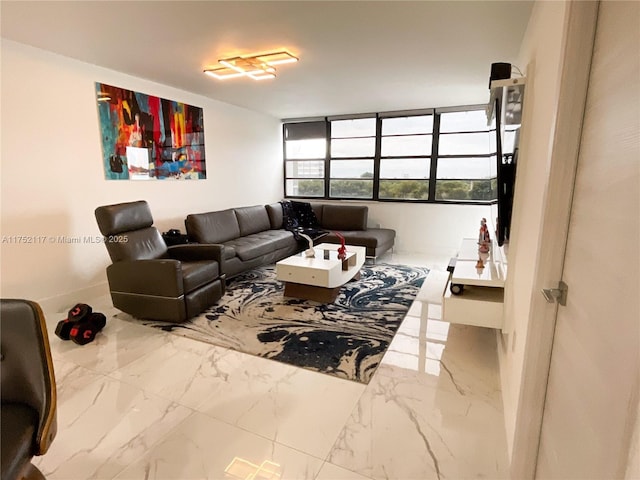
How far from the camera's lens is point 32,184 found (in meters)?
3.11

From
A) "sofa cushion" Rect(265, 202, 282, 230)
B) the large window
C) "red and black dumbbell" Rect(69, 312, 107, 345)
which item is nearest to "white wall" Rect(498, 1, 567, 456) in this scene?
"red and black dumbbell" Rect(69, 312, 107, 345)

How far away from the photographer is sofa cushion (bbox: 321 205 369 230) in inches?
222

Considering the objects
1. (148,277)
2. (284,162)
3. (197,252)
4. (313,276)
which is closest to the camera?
(148,277)

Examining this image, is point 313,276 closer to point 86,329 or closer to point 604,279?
point 86,329

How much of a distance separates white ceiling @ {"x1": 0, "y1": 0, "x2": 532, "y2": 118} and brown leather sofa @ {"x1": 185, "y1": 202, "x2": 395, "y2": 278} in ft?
5.82

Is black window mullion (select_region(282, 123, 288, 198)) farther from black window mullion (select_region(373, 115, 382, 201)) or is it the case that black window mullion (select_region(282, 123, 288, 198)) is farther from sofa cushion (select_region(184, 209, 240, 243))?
sofa cushion (select_region(184, 209, 240, 243))

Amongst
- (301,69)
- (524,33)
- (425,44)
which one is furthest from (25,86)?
(524,33)

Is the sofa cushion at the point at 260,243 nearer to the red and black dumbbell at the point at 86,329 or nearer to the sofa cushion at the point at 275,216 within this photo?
the sofa cushion at the point at 275,216

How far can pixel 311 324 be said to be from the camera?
3029mm

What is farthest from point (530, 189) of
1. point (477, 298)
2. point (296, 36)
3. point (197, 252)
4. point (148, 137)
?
point (148, 137)

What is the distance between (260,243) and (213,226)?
2.16 feet

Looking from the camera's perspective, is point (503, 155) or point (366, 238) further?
point (366, 238)

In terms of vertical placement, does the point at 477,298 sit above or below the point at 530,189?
below

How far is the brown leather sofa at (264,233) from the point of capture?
14.1 ft
